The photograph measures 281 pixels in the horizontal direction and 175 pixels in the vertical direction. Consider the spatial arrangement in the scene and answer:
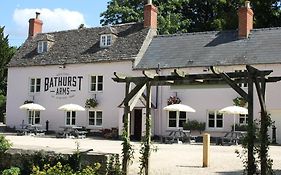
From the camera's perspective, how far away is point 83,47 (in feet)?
123

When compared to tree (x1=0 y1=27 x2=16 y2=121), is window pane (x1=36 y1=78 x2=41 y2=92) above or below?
below

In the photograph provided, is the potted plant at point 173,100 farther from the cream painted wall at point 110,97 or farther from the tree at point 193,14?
the tree at point 193,14

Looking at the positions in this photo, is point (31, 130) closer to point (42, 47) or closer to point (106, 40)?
point (42, 47)

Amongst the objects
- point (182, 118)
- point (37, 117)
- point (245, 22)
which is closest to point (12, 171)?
point (182, 118)

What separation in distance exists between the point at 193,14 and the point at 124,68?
70.7 feet

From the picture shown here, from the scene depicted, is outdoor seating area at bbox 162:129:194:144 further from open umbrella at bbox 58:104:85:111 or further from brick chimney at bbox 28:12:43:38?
brick chimney at bbox 28:12:43:38

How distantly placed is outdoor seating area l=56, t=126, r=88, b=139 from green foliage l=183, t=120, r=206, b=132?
7.29 metres

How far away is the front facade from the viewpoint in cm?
3056

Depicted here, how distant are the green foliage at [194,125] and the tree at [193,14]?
14837mm

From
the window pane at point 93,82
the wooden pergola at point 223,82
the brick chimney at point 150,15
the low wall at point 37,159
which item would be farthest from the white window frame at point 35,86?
→ the wooden pergola at point 223,82

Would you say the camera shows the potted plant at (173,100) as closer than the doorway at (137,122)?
Yes

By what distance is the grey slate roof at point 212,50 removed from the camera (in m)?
30.1

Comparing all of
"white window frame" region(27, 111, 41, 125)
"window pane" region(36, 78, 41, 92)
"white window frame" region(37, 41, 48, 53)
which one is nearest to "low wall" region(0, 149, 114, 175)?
"white window frame" region(27, 111, 41, 125)

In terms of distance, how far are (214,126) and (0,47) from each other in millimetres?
29162
